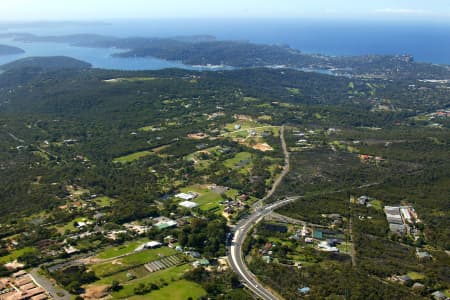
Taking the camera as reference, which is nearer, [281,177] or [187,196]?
[187,196]

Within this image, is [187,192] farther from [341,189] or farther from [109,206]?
[341,189]

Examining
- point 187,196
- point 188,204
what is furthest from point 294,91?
point 188,204

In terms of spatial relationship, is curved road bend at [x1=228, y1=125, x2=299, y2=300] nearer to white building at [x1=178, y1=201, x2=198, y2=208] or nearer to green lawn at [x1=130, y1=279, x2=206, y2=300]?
green lawn at [x1=130, y1=279, x2=206, y2=300]

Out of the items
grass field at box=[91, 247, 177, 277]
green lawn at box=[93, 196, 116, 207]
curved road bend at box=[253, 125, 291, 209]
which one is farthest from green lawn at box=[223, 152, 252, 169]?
grass field at box=[91, 247, 177, 277]

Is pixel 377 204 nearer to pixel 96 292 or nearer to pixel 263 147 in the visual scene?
pixel 263 147

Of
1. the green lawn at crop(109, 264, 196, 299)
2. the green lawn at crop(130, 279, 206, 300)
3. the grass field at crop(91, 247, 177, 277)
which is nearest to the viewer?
the green lawn at crop(130, 279, 206, 300)

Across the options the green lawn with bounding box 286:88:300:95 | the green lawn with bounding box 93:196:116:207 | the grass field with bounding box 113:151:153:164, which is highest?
the green lawn with bounding box 286:88:300:95
